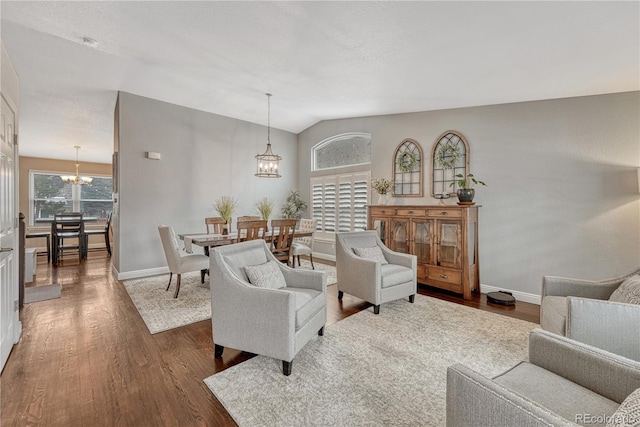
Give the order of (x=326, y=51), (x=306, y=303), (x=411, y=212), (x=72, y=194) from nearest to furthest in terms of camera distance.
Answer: (x=306, y=303) → (x=326, y=51) → (x=411, y=212) → (x=72, y=194)

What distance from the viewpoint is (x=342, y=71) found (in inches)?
137

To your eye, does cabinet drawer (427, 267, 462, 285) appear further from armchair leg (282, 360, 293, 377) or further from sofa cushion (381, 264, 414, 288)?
armchair leg (282, 360, 293, 377)

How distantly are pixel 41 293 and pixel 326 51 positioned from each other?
4.99 metres

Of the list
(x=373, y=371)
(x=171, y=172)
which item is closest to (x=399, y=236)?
(x=373, y=371)

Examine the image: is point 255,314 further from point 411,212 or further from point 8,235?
point 411,212

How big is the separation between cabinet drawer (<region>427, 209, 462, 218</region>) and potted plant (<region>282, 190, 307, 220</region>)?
3309 mm

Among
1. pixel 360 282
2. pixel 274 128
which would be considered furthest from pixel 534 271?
pixel 274 128

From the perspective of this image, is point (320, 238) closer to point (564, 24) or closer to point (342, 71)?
point (342, 71)

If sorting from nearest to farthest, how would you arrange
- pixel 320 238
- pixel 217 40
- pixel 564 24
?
pixel 564 24 → pixel 217 40 → pixel 320 238

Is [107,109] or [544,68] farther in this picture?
[107,109]

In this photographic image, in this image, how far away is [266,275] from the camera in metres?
2.55

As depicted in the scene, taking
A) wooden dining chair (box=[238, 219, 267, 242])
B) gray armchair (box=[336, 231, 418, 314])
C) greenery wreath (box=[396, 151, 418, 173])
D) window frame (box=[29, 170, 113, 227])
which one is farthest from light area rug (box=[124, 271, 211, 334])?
window frame (box=[29, 170, 113, 227])

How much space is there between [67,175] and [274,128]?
6167 millimetres

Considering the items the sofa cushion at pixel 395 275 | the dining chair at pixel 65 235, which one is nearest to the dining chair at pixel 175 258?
the sofa cushion at pixel 395 275
